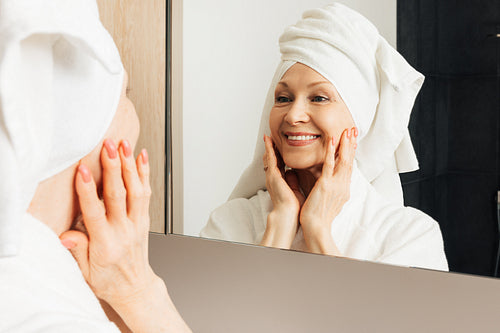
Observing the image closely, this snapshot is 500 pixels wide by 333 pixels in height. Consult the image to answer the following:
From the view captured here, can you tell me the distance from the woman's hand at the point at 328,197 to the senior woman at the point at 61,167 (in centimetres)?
34

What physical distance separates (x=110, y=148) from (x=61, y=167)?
9 cm

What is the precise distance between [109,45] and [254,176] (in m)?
0.58

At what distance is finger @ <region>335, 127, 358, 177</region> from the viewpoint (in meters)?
0.85

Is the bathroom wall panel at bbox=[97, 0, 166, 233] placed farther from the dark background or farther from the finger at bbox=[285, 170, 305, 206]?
the dark background

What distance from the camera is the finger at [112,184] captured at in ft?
1.86

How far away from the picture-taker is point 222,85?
3.35 feet

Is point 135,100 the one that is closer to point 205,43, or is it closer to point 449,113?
point 205,43

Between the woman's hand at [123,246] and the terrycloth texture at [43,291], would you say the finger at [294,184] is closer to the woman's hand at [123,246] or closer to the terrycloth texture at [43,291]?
the woman's hand at [123,246]

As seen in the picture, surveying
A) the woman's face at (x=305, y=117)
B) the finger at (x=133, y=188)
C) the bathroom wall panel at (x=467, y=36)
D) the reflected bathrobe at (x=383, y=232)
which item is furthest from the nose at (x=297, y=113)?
the finger at (x=133, y=188)

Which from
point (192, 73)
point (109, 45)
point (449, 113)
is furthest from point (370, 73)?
point (109, 45)

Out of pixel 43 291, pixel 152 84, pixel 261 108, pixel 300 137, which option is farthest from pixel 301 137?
pixel 43 291

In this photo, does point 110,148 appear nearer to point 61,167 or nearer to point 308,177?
point 61,167

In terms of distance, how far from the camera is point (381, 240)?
0.85 m

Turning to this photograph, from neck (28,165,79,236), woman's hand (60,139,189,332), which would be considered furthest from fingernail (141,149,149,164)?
neck (28,165,79,236)
